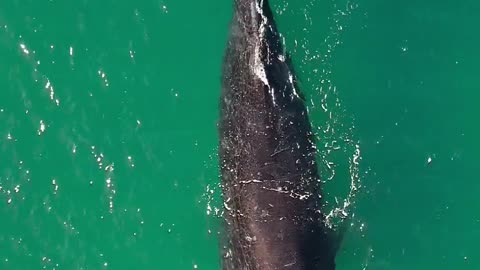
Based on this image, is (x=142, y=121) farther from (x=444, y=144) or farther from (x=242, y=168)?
(x=444, y=144)

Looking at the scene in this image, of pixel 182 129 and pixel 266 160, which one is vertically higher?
pixel 182 129

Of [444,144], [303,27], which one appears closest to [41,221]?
[303,27]

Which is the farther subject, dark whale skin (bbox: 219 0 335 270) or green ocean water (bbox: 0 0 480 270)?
green ocean water (bbox: 0 0 480 270)

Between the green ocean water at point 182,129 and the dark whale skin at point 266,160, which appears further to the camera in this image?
the green ocean water at point 182,129

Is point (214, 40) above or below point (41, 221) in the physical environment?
above
